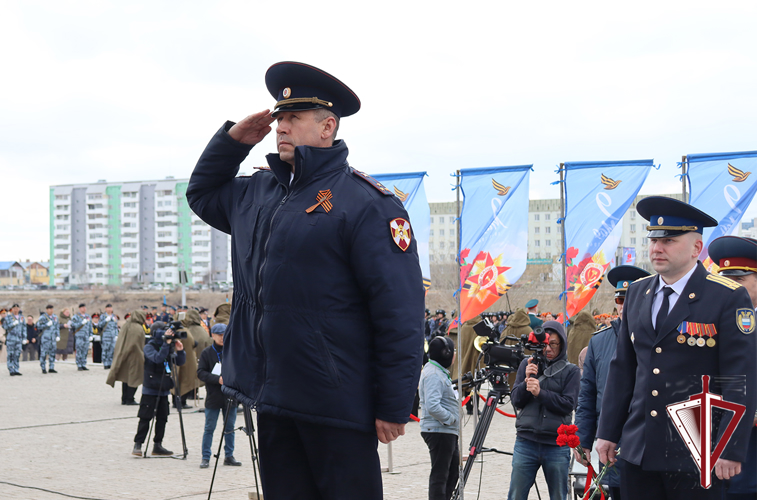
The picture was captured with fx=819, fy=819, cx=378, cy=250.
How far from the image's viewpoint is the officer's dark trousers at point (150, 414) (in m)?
11.4

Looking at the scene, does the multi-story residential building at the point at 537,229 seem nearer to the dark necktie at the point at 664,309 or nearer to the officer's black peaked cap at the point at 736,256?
the officer's black peaked cap at the point at 736,256

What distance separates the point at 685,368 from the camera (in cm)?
375

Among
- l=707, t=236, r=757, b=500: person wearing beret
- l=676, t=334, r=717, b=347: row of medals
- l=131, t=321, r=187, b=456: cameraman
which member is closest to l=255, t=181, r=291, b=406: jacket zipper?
l=676, t=334, r=717, b=347: row of medals

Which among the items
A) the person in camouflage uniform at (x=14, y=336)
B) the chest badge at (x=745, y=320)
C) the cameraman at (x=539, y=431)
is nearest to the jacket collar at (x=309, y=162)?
the chest badge at (x=745, y=320)

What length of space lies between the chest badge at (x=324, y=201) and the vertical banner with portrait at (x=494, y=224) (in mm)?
10984

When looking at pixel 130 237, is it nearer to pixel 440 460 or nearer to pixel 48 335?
pixel 48 335

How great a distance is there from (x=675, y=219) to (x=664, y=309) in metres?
0.45

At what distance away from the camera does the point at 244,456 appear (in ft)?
37.7

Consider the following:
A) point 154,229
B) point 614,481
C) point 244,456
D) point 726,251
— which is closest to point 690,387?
point 726,251

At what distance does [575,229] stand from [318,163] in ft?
39.2

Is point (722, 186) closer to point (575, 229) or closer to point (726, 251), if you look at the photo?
point (575, 229)

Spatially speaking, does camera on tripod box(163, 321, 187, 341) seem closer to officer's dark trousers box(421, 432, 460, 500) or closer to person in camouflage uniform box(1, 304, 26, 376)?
officer's dark trousers box(421, 432, 460, 500)

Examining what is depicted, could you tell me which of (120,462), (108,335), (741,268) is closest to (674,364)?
(741,268)

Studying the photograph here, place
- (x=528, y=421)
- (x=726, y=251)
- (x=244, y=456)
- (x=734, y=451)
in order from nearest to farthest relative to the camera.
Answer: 1. (x=734, y=451)
2. (x=726, y=251)
3. (x=528, y=421)
4. (x=244, y=456)
